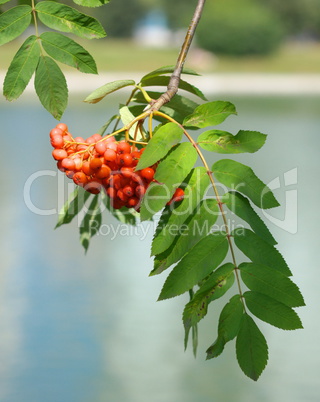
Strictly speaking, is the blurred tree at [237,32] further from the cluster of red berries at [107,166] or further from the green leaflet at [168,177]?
the green leaflet at [168,177]

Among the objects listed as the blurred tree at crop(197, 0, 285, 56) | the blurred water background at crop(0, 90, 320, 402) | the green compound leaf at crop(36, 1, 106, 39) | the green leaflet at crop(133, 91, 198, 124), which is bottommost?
the blurred water background at crop(0, 90, 320, 402)

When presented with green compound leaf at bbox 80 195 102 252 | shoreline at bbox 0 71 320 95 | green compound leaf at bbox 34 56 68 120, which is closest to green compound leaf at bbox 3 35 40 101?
green compound leaf at bbox 34 56 68 120

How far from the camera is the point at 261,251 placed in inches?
49.5

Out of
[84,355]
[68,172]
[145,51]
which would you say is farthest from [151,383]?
[145,51]

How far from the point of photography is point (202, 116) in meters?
1.33

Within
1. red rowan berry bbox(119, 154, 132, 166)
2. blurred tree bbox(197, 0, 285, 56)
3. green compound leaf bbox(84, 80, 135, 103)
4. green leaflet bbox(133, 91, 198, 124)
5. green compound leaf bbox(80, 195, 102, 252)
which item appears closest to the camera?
red rowan berry bbox(119, 154, 132, 166)

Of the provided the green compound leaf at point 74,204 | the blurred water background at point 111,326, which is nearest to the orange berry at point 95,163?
the green compound leaf at point 74,204

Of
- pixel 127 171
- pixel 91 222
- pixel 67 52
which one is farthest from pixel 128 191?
pixel 91 222

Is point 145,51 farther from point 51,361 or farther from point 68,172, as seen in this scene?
point 68,172

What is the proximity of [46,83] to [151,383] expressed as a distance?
4.35m

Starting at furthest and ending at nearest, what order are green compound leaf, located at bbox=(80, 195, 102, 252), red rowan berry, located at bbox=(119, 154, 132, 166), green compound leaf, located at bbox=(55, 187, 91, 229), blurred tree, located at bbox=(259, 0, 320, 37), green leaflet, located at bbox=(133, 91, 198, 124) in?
blurred tree, located at bbox=(259, 0, 320, 37), green compound leaf, located at bbox=(80, 195, 102, 252), green compound leaf, located at bbox=(55, 187, 91, 229), green leaflet, located at bbox=(133, 91, 198, 124), red rowan berry, located at bbox=(119, 154, 132, 166)

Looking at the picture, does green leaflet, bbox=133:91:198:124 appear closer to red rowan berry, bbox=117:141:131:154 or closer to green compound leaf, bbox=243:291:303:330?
red rowan berry, bbox=117:141:131:154

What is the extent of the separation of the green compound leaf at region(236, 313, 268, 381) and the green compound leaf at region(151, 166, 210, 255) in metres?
0.17

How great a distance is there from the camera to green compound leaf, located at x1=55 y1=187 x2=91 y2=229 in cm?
181
